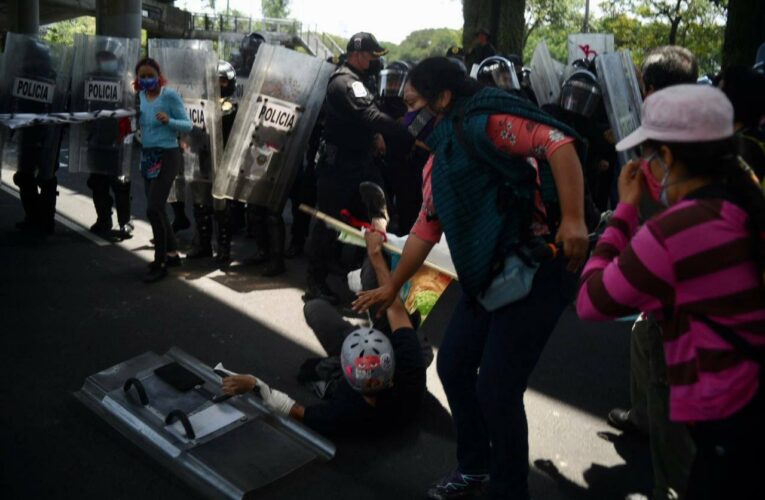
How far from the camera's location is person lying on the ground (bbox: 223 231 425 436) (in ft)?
12.0

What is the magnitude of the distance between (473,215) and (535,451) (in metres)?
1.59

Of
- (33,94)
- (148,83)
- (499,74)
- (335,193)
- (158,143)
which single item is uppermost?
(499,74)

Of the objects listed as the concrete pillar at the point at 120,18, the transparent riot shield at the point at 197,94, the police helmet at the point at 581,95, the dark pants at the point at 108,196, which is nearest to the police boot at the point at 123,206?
the dark pants at the point at 108,196

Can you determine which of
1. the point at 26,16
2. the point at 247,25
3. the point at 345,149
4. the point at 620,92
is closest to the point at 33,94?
the point at 345,149

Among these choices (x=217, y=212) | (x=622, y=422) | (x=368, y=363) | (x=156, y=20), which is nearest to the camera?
(x=368, y=363)

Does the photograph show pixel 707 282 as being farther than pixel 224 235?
No

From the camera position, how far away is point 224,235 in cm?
712

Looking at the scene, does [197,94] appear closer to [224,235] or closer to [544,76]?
[224,235]

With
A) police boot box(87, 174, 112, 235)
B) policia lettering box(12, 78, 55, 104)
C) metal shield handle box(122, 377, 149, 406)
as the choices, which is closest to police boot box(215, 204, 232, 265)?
police boot box(87, 174, 112, 235)

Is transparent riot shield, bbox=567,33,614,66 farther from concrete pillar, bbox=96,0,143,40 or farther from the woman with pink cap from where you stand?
the woman with pink cap

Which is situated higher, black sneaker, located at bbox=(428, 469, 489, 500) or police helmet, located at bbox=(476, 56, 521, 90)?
police helmet, located at bbox=(476, 56, 521, 90)

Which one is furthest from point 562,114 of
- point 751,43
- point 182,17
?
point 182,17

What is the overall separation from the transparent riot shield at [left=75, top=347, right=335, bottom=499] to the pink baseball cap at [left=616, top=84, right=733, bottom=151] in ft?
7.27

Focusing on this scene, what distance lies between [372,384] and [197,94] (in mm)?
4213
